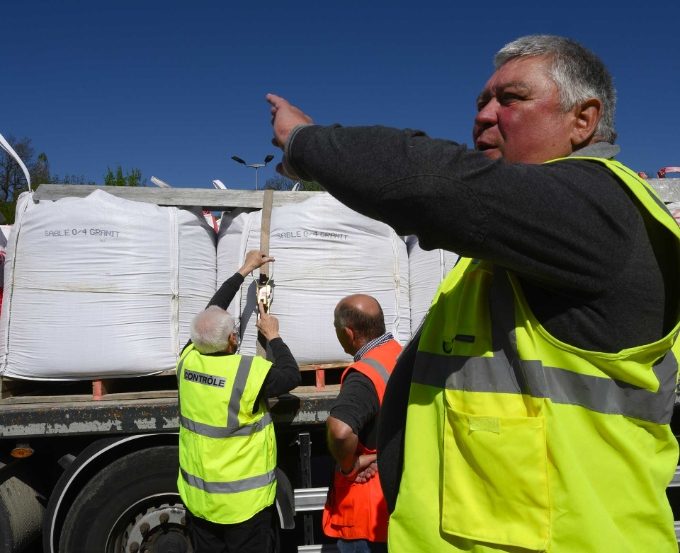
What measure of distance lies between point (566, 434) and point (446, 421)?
23 centimetres

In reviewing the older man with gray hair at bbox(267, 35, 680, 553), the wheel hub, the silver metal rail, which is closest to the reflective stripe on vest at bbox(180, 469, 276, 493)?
the silver metal rail

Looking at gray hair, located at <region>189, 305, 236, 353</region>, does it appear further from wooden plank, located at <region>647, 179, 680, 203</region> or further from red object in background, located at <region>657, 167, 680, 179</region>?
red object in background, located at <region>657, 167, 680, 179</region>

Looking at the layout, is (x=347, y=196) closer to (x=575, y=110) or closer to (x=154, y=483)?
(x=575, y=110)

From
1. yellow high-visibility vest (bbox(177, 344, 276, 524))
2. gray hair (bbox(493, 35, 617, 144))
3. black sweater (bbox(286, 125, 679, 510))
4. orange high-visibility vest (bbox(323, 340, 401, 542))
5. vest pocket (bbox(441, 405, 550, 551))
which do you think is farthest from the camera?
yellow high-visibility vest (bbox(177, 344, 276, 524))

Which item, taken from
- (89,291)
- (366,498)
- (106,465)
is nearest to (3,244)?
(89,291)

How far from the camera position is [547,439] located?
1.02 meters

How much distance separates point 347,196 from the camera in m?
0.97

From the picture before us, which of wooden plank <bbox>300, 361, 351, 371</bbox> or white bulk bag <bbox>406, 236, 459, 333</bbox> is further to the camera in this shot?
white bulk bag <bbox>406, 236, 459, 333</bbox>

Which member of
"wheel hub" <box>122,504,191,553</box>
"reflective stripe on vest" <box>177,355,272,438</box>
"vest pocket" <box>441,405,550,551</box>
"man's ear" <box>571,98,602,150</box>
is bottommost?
"wheel hub" <box>122,504,191,553</box>

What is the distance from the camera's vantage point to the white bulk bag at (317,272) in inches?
140

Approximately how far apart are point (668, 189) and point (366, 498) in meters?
3.06

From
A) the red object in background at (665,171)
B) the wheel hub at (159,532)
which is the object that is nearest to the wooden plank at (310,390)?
the wheel hub at (159,532)

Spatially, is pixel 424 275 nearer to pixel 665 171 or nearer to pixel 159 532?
pixel 665 171

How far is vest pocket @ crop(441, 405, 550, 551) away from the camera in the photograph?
3.34 ft
